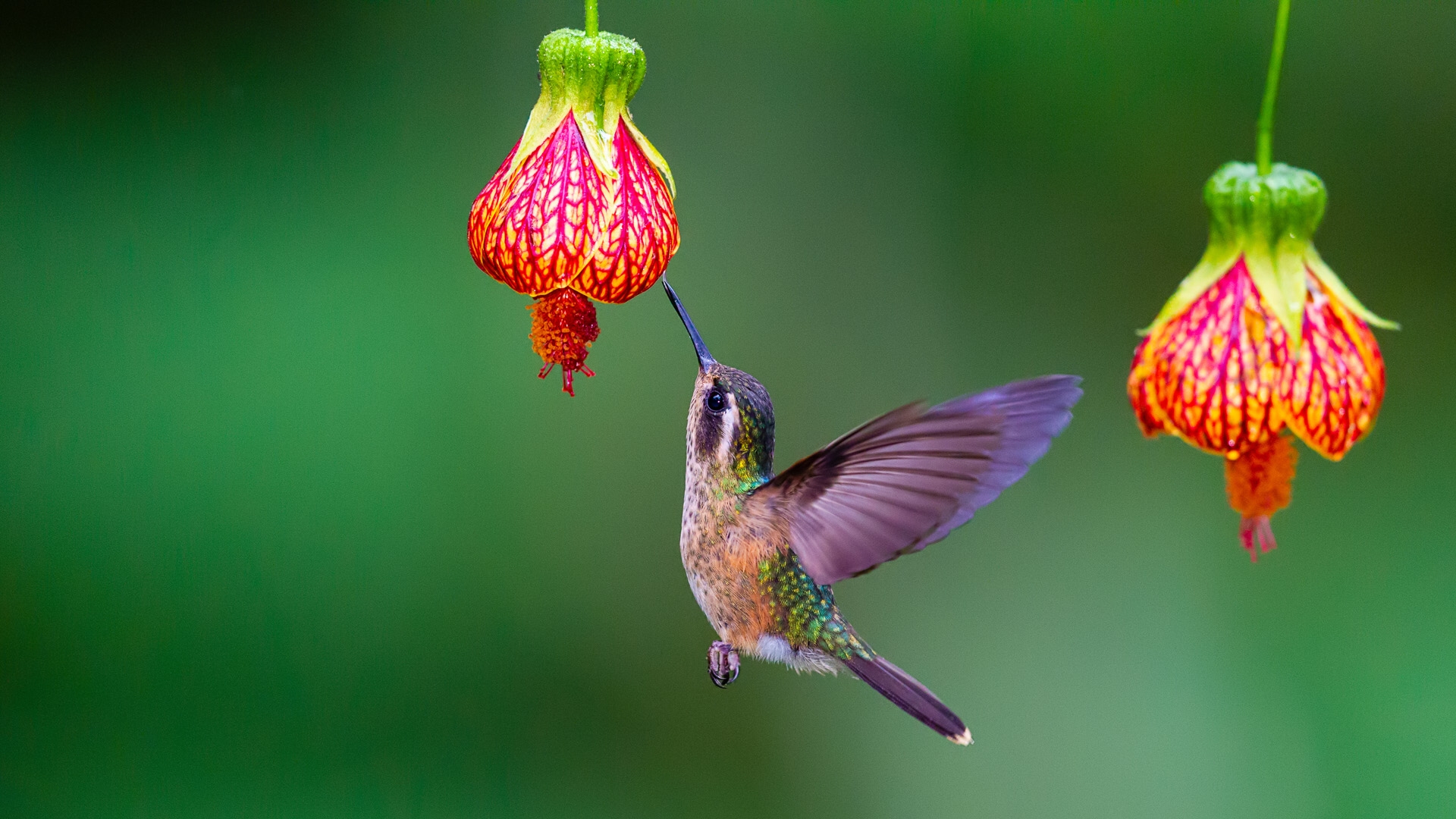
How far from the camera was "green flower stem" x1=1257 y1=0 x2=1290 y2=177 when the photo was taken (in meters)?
0.85

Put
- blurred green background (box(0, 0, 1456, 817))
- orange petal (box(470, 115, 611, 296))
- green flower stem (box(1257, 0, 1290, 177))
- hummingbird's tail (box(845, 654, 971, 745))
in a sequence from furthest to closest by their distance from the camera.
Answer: blurred green background (box(0, 0, 1456, 817)) → hummingbird's tail (box(845, 654, 971, 745)) → orange petal (box(470, 115, 611, 296)) → green flower stem (box(1257, 0, 1290, 177))

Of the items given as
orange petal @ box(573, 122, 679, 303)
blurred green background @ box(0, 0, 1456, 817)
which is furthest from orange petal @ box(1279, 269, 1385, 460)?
blurred green background @ box(0, 0, 1456, 817)

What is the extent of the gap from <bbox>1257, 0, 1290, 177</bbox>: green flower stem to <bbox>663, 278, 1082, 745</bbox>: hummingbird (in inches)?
9.4

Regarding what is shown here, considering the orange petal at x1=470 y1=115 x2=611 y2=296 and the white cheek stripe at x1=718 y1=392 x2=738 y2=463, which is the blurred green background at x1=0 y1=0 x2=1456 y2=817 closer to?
the white cheek stripe at x1=718 y1=392 x2=738 y2=463

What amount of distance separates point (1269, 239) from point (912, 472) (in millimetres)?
336

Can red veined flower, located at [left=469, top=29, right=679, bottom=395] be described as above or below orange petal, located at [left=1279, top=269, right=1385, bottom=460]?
above

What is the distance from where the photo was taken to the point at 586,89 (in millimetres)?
1046

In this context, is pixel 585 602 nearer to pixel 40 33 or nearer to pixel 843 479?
pixel 40 33

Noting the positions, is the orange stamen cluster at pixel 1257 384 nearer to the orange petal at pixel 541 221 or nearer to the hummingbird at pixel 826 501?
the hummingbird at pixel 826 501

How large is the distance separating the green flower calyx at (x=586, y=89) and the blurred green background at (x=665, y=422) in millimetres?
1581

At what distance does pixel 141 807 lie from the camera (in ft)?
8.43

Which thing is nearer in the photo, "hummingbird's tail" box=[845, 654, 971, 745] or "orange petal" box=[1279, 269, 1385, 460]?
"orange petal" box=[1279, 269, 1385, 460]

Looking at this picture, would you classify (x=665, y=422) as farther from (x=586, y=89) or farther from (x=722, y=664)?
(x=586, y=89)

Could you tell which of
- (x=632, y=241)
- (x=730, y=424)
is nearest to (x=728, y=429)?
(x=730, y=424)
